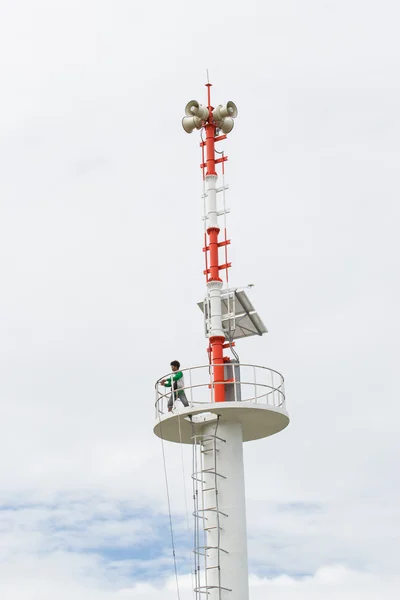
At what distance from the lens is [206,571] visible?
29969 mm

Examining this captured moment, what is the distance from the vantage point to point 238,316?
108 feet

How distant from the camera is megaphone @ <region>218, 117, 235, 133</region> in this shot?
113 feet

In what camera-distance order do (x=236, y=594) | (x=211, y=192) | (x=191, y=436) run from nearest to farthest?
(x=236, y=594)
(x=191, y=436)
(x=211, y=192)

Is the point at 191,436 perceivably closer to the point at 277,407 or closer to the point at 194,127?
the point at 277,407

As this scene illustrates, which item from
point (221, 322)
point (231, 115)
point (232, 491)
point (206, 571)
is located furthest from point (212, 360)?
point (231, 115)

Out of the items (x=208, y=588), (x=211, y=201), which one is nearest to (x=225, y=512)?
(x=208, y=588)

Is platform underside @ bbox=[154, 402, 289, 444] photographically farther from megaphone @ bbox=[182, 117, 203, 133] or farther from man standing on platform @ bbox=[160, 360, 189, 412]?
megaphone @ bbox=[182, 117, 203, 133]

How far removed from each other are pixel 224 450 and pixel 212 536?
2691mm

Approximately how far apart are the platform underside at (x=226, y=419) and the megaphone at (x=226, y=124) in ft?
33.8

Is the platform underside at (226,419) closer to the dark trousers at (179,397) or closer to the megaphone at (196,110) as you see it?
the dark trousers at (179,397)

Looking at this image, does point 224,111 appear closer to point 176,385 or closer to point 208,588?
point 176,385

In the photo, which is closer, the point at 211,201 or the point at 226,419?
the point at 226,419

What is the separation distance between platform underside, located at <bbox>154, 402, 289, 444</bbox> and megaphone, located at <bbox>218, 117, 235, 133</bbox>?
10.3 meters

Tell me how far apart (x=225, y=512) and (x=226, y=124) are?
13555 mm
